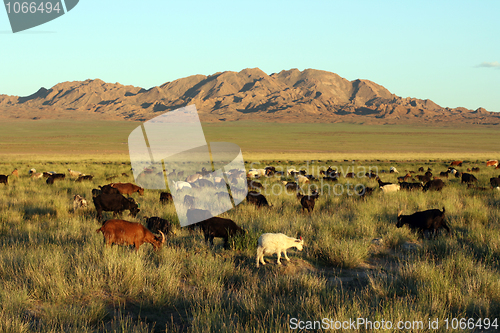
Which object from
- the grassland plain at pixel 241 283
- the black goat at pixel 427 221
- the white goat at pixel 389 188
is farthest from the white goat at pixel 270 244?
the white goat at pixel 389 188

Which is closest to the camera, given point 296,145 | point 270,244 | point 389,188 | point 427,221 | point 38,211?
point 270,244

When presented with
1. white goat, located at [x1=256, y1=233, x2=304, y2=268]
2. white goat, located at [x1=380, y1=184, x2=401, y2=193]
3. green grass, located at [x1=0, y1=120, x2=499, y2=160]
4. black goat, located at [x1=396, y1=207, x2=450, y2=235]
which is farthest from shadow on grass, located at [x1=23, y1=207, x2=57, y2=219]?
green grass, located at [x1=0, y1=120, x2=499, y2=160]

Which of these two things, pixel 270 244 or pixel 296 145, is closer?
pixel 270 244

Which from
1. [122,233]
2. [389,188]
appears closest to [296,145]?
[389,188]

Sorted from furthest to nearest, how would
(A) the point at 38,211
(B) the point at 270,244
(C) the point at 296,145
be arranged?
1. (C) the point at 296,145
2. (A) the point at 38,211
3. (B) the point at 270,244

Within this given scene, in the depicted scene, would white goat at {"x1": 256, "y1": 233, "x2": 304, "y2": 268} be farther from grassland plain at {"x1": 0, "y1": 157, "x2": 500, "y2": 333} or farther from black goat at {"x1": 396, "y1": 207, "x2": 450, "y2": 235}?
black goat at {"x1": 396, "y1": 207, "x2": 450, "y2": 235}

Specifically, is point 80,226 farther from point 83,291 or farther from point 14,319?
point 14,319

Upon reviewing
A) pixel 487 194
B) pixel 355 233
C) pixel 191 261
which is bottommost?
pixel 487 194

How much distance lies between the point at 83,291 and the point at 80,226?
4.58 meters

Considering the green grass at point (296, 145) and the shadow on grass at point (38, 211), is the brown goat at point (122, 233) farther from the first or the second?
the green grass at point (296, 145)

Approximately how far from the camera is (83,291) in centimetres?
517

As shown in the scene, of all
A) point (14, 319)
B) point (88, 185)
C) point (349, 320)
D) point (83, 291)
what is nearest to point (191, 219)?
point (83, 291)

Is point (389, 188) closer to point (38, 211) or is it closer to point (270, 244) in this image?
point (270, 244)

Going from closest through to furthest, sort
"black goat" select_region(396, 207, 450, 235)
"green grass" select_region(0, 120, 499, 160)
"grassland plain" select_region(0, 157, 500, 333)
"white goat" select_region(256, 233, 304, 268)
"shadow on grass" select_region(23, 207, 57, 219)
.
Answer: "grassland plain" select_region(0, 157, 500, 333)
"white goat" select_region(256, 233, 304, 268)
"black goat" select_region(396, 207, 450, 235)
"shadow on grass" select_region(23, 207, 57, 219)
"green grass" select_region(0, 120, 499, 160)
